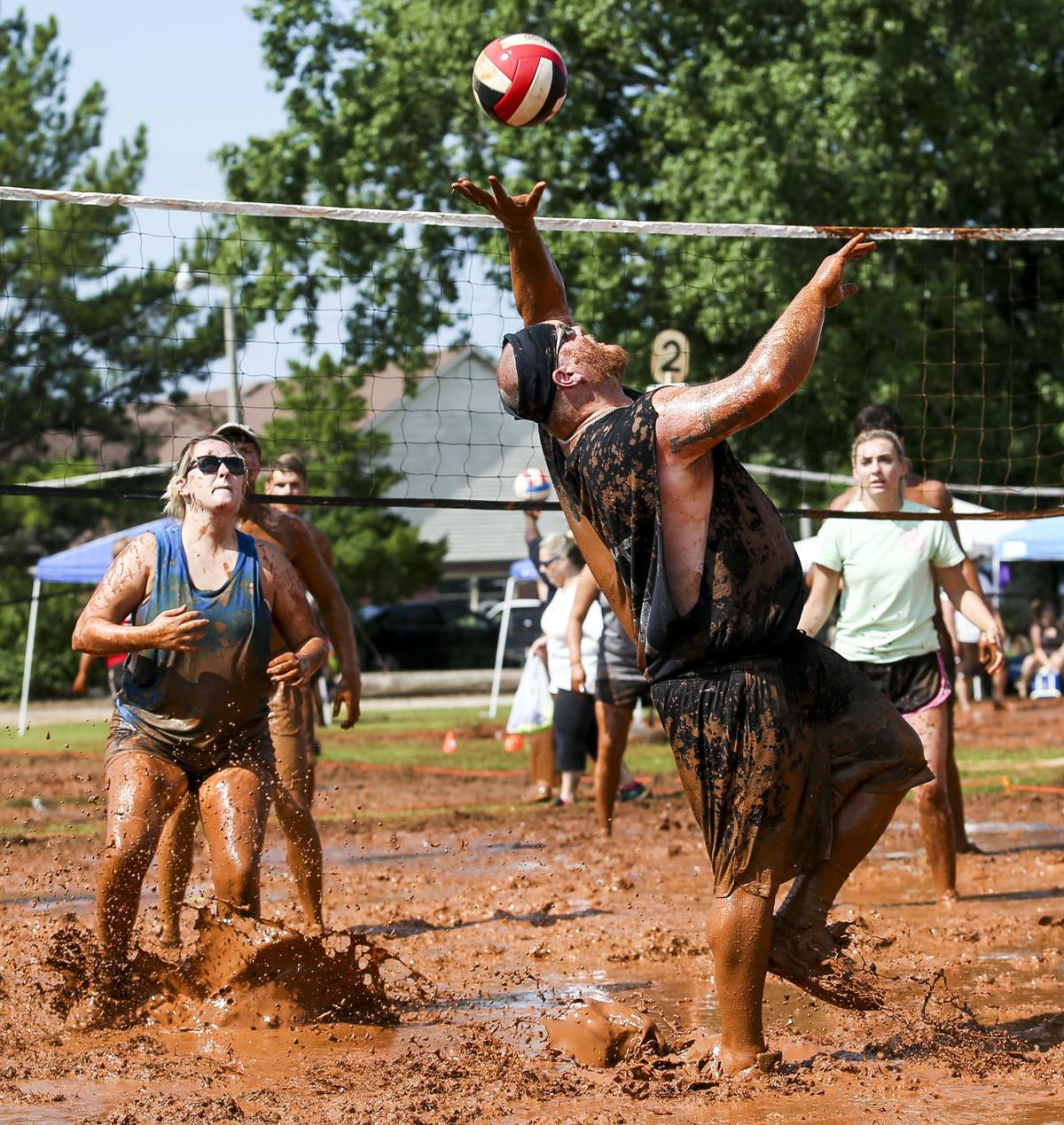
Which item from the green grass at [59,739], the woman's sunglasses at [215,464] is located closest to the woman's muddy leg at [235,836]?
the woman's sunglasses at [215,464]

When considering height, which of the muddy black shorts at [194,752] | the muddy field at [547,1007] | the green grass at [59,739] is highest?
the muddy black shorts at [194,752]

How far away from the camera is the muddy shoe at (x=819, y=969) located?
4.39 meters

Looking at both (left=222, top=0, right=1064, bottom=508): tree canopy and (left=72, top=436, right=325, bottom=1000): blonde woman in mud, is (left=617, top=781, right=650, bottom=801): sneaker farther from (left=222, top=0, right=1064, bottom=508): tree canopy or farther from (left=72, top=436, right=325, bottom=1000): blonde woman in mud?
(left=222, top=0, right=1064, bottom=508): tree canopy

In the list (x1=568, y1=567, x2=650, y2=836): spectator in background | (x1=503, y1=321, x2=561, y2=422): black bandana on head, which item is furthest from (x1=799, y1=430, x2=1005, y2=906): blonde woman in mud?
(x1=503, y1=321, x2=561, y2=422): black bandana on head

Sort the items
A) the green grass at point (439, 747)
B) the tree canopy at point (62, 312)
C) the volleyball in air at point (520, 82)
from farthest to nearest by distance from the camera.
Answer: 1. the tree canopy at point (62, 312)
2. the green grass at point (439, 747)
3. the volleyball in air at point (520, 82)

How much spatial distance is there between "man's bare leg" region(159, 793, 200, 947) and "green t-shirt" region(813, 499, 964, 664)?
295 centimetres

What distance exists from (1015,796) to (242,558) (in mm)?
7346

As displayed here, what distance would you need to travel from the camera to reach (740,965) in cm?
420

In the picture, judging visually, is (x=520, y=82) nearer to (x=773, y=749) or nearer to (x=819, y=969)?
(x=773, y=749)

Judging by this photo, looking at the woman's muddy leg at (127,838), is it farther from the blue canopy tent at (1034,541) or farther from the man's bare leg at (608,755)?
the blue canopy tent at (1034,541)

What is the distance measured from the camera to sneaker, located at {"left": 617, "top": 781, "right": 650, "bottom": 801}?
1194 centimetres

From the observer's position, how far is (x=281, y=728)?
22.1ft

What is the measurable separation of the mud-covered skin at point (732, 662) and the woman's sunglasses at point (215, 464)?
5.15ft

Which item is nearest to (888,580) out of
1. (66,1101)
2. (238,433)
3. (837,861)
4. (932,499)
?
(932,499)
